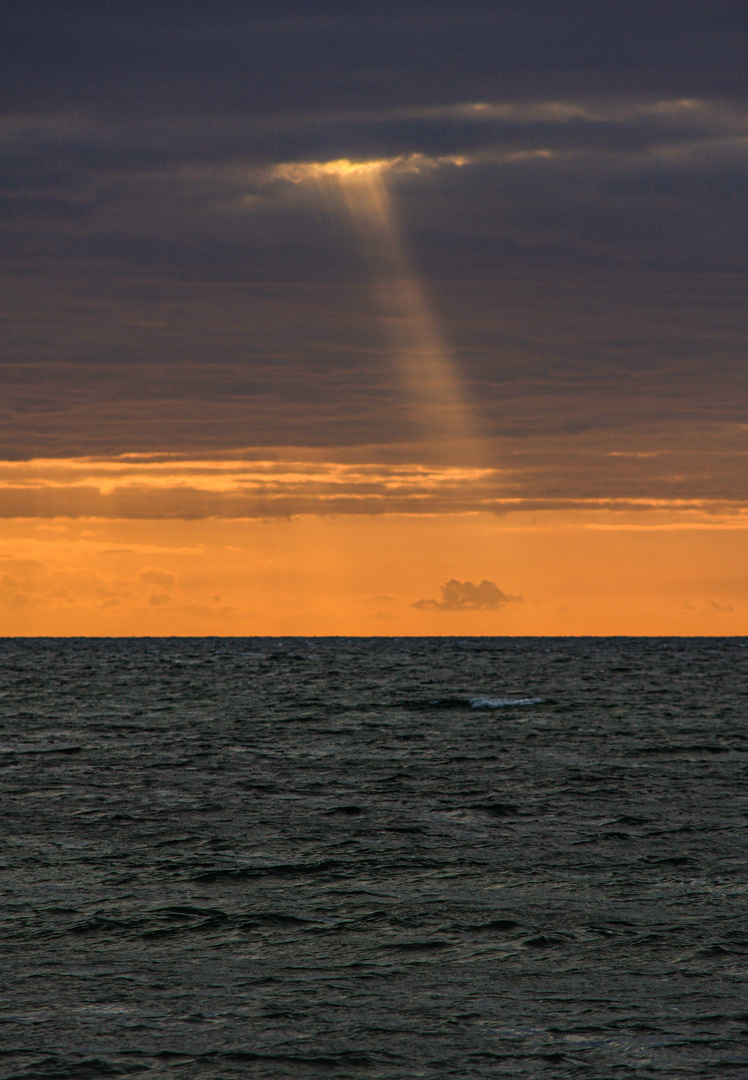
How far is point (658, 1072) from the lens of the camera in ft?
31.1

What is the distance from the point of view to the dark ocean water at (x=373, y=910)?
397 inches

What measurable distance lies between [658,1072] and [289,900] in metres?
6.75

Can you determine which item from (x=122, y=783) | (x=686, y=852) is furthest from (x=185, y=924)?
(x=122, y=783)

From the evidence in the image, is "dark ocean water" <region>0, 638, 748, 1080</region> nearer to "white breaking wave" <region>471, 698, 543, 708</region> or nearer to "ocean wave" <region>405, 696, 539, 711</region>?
"ocean wave" <region>405, 696, 539, 711</region>

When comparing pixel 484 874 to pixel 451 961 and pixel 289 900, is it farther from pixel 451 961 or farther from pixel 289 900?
pixel 451 961

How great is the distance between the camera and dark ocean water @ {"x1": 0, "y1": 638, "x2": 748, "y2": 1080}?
1009cm

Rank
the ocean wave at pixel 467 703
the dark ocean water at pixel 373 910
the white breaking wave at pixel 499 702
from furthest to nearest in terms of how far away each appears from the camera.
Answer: the white breaking wave at pixel 499 702 → the ocean wave at pixel 467 703 → the dark ocean water at pixel 373 910

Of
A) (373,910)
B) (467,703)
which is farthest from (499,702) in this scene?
(373,910)

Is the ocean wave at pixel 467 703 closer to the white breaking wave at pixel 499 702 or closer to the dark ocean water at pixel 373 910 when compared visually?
the white breaking wave at pixel 499 702

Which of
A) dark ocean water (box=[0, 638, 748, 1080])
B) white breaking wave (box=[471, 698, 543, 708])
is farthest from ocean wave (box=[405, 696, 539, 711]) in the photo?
dark ocean water (box=[0, 638, 748, 1080])

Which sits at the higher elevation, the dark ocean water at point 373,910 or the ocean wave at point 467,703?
the ocean wave at point 467,703

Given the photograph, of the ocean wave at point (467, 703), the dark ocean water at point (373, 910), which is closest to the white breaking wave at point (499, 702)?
the ocean wave at point (467, 703)

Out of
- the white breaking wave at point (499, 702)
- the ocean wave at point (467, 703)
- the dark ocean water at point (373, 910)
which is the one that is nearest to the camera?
the dark ocean water at point (373, 910)

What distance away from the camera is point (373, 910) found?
48.7ft
